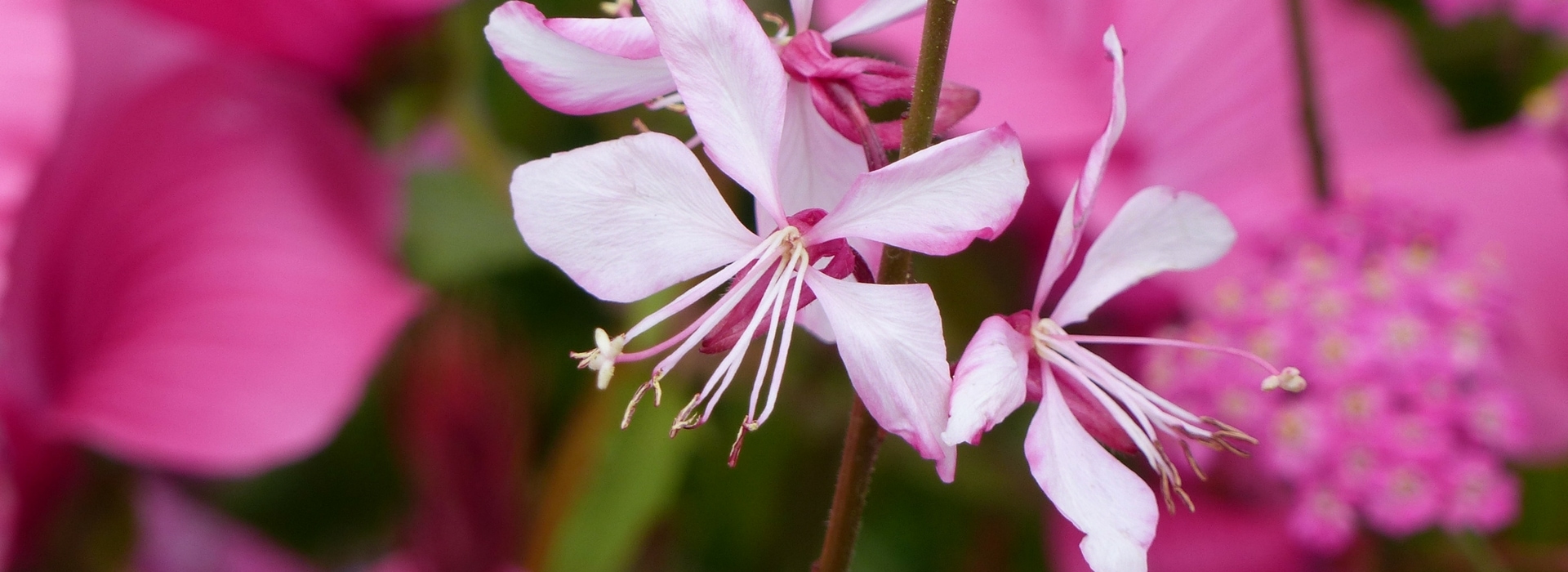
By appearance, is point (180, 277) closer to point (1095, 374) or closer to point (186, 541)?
point (186, 541)

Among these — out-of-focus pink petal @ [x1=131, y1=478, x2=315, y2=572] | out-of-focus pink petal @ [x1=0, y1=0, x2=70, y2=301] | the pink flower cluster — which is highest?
out-of-focus pink petal @ [x1=0, y1=0, x2=70, y2=301]

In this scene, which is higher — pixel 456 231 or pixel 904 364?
pixel 904 364

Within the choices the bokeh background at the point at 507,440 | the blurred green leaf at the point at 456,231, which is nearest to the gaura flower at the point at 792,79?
the bokeh background at the point at 507,440

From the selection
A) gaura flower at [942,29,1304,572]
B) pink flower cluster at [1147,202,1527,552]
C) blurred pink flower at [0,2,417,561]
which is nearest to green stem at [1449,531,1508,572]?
→ pink flower cluster at [1147,202,1527,552]

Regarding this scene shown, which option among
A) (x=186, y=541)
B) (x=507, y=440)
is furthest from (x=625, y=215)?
(x=186, y=541)

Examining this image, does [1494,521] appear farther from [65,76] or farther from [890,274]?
[65,76]

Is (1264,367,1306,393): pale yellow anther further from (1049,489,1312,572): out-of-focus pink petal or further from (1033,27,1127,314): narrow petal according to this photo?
(1049,489,1312,572): out-of-focus pink petal
